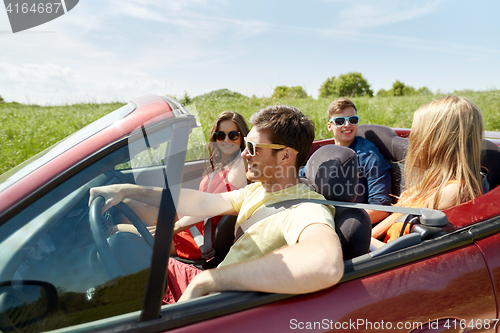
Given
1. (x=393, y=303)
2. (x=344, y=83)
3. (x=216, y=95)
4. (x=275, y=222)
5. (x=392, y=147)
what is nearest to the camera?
(x=393, y=303)

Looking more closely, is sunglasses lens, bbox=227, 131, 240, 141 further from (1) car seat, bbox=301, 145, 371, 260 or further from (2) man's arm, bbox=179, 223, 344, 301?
(2) man's arm, bbox=179, 223, 344, 301

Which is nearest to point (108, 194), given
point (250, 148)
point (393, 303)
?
point (250, 148)

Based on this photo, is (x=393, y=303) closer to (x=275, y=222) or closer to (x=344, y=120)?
(x=275, y=222)

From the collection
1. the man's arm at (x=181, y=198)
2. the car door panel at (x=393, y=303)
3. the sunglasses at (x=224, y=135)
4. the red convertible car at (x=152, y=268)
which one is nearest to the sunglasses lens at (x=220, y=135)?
the sunglasses at (x=224, y=135)

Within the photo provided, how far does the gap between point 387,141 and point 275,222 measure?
72.2 inches

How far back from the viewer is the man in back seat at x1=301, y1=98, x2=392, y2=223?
2.70 m

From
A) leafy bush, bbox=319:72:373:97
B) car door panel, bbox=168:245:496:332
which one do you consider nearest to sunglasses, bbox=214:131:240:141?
car door panel, bbox=168:245:496:332

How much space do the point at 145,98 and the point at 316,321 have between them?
44.0 inches

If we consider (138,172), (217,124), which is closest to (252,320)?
(138,172)

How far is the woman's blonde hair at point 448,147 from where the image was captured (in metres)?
1.64

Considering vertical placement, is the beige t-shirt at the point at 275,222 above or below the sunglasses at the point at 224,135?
below

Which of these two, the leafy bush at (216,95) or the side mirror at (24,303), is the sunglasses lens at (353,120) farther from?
A: the side mirror at (24,303)

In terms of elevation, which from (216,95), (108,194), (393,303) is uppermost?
(216,95)

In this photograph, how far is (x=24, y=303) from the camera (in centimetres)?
96
